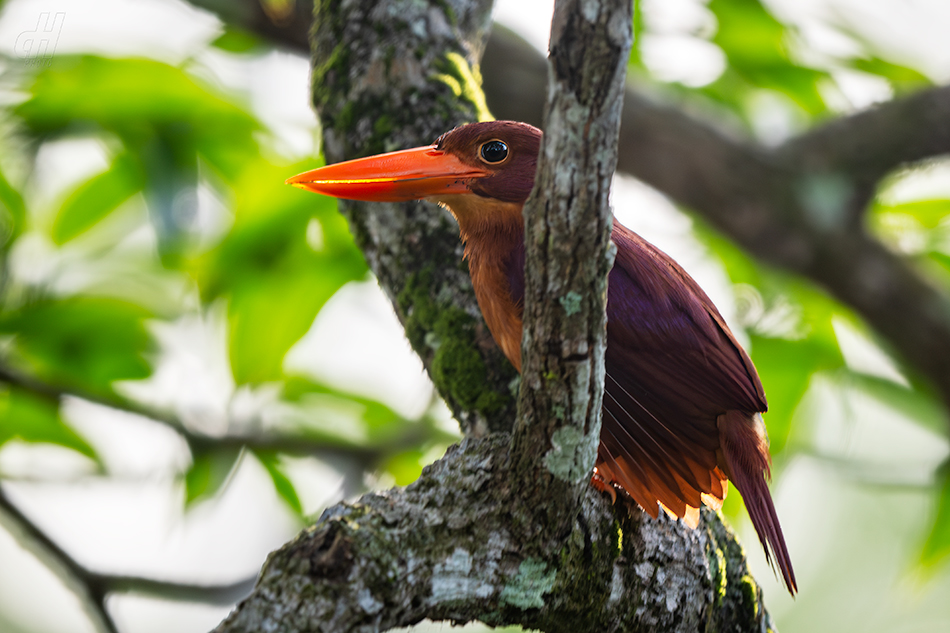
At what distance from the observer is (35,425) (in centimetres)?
323

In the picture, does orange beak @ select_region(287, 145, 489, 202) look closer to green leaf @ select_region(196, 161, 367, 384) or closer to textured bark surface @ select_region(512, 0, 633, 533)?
textured bark surface @ select_region(512, 0, 633, 533)

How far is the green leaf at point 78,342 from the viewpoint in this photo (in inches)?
129

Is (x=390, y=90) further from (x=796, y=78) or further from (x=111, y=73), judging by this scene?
(x=796, y=78)

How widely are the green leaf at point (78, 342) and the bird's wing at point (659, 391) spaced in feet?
7.57

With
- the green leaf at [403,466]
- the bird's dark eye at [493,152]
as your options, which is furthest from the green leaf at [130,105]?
the bird's dark eye at [493,152]

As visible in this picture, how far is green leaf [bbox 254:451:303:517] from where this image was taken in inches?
132

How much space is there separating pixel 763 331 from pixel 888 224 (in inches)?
41.5

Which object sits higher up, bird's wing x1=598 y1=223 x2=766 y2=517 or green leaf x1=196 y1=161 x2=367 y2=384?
bird's wing x1=598 y1=223 x2=766 y2=517

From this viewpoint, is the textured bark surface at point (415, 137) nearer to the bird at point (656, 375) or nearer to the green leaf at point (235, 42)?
the bird at point (656, 375)

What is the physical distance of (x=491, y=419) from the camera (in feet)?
6.47

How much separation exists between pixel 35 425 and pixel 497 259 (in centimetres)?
233

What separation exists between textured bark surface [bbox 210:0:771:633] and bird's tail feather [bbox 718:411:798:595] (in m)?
0.14

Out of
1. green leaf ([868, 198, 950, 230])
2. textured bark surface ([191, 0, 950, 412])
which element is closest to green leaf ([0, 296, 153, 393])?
textured bark surface ([191, 0, 950, 412])

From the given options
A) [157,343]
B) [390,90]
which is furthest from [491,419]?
[157,343]
